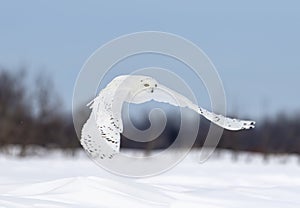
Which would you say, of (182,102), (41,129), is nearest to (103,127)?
(182,102)

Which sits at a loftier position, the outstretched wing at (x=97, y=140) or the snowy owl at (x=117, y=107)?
the snowy owl at (x=117, y=107)

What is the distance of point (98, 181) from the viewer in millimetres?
4848

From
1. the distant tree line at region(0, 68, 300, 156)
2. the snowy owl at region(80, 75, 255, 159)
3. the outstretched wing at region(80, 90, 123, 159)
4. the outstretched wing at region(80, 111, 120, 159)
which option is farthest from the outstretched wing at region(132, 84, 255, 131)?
the distant tree line at region(0, 68, 300, 156)

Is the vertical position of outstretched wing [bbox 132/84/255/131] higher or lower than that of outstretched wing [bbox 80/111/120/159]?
higher

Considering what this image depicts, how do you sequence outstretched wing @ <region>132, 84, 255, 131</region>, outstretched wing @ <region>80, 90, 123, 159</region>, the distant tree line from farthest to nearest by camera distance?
the distant tree line
outstretched wing @ <region>132, 84, 255, 131</region>
outstretched wing @ <region>80, 90, 123, 159</region>

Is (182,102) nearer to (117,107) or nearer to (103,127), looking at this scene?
(117,107)

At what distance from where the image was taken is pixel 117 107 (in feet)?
16.7

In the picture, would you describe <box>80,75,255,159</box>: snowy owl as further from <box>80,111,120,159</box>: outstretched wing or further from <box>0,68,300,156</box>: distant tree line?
<box>0,68,300,156</box>: distant tree line

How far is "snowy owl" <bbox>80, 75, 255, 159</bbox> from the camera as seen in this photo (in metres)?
4.98

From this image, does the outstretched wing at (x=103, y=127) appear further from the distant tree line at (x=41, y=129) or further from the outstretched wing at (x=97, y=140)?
the distant tree line at (x=41, y=129)

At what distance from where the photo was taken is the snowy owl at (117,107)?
16.3 feet

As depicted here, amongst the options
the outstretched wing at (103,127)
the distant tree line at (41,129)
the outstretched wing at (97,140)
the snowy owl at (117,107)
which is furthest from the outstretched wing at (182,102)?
the distant tree line at (41,129)

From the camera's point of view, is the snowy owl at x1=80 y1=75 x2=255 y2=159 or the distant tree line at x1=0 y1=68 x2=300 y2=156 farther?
the distant tree line at x1=0 y1=68 x2=300 y2=156

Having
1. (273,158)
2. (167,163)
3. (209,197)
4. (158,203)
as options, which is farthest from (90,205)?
(273,158)
